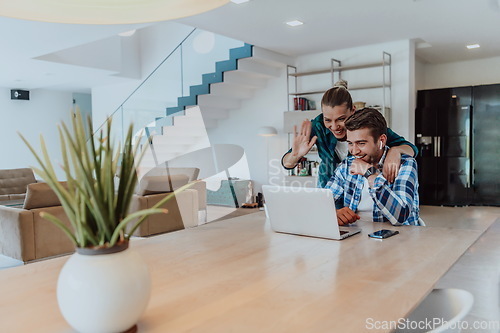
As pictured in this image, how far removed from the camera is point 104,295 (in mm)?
866

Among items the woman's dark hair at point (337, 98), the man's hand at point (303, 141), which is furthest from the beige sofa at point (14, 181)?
the woman's dark hair at point (337, 98)

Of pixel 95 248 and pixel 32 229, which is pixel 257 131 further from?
pixel 95 248

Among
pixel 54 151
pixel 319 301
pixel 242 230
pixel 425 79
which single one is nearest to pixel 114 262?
pixel 319 301

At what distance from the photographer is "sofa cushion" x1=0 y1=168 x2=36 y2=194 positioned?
7.62 meters

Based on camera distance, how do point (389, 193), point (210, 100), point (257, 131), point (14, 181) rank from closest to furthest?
1. point (389, 193)
2. point (14, 181)
3. point (210, 100)
4. point (257, 131)

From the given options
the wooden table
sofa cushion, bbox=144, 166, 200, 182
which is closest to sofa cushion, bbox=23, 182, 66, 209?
sofa cushion, bbox=144, 166, 200, 182

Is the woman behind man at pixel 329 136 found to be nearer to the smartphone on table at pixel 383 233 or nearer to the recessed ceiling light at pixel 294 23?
the smartphone on table at pixel 383 233

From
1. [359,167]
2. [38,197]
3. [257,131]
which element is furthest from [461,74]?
[38,197]

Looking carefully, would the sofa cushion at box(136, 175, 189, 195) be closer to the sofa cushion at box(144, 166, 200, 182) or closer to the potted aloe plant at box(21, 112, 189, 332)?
the sofa cushion at box(144, 166, 200, 182)

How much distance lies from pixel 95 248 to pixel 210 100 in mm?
7236

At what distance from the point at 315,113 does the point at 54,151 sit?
22.4 feet

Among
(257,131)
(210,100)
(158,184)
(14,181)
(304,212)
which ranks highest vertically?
(210,100)

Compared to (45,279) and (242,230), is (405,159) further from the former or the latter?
(45,279)

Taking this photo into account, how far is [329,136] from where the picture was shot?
9.36ft
